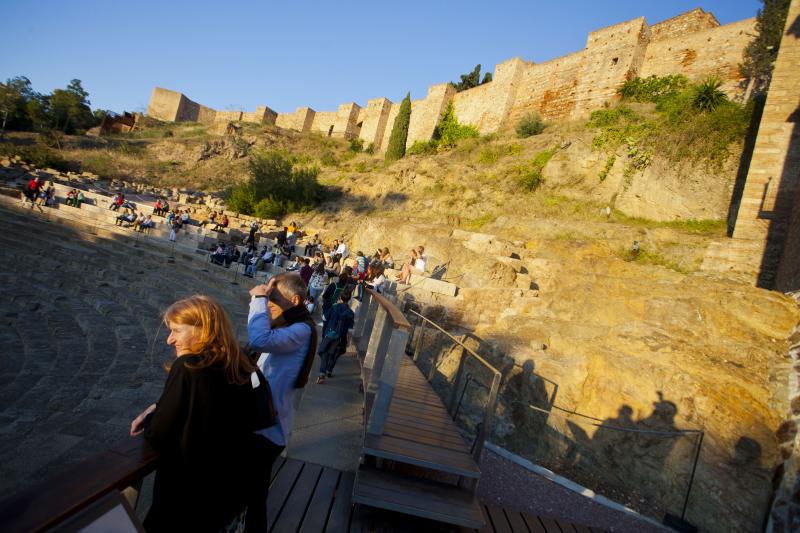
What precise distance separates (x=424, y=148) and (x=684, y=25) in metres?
18.5

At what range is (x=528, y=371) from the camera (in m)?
6.62

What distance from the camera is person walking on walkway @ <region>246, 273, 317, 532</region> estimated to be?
2.25 meters

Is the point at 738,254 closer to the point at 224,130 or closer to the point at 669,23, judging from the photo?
the point at 669,23

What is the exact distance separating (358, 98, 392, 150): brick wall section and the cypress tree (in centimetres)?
713

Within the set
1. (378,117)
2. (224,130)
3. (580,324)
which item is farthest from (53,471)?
(224,130)

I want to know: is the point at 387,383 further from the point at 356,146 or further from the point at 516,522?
the point at 356,146

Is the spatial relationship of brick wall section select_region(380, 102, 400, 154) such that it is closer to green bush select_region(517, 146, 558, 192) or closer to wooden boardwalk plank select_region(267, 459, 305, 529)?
green bush select_region(517, 146, 558, 192)

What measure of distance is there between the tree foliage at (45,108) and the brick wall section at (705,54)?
5558 cm

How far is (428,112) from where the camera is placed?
121ft

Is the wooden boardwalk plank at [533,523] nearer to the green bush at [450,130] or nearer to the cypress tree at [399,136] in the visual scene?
the green bush at [450,130]

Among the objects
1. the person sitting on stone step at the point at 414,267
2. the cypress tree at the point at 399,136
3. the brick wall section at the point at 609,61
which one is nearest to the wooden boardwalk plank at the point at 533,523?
the person sitting on stone step at the point at 414,267

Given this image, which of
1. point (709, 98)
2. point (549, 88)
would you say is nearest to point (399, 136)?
point (549, 88)

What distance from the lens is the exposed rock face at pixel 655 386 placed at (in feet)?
15.6

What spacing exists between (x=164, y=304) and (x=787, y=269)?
14.5 meters
